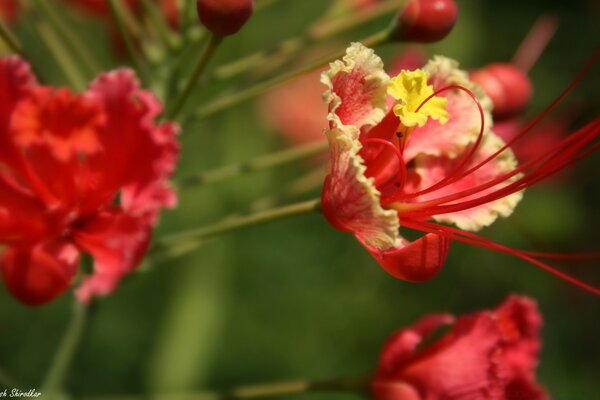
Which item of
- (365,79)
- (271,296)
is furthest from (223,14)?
(271,296)

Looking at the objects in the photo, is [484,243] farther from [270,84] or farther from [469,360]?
[270,84]

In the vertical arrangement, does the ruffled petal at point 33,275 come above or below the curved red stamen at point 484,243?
above

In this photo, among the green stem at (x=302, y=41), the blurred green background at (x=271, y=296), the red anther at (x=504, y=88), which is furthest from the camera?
the blurred green background at (x=271, y=296)

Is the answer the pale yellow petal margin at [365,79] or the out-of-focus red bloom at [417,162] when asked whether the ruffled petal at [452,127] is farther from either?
the pale yellow petal margin at [365,79]

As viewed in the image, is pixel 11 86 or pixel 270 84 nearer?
pixel 11 86

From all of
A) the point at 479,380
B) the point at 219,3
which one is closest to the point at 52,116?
the point at 219,3

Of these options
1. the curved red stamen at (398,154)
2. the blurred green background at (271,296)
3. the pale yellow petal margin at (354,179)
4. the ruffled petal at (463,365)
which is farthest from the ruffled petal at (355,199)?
the blurred green background at (271,296)

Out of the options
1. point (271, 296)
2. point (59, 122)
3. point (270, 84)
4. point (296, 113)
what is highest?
point (59, 122)
